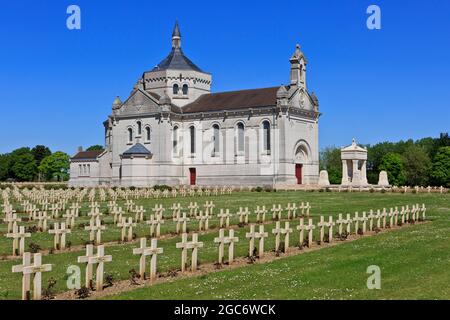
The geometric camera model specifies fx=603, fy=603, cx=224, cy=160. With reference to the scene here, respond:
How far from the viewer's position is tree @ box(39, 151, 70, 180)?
5118 inches

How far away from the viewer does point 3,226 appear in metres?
26.5

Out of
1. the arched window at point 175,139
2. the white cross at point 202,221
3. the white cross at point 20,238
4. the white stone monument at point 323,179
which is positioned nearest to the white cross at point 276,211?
the white cross at point 202,221

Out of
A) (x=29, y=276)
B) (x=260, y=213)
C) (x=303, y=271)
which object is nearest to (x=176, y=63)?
(x=260, y=213)

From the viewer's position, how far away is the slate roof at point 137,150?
73.4 m

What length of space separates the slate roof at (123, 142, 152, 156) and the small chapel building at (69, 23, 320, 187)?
13cm

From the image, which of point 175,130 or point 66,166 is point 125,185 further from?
point 66,166

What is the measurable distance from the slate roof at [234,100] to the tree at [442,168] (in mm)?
28568

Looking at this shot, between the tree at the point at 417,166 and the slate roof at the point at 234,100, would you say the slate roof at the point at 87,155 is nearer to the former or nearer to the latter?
the slate roof at the point at 234,100

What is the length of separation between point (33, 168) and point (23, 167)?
213 centimetres

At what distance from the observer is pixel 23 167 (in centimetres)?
12938

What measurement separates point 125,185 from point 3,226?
4665cm

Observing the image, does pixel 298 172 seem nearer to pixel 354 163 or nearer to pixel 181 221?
pixel 354 163

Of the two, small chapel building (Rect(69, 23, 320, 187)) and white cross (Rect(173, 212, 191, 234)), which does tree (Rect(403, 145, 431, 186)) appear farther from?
white cross (Rect(173, 212, 191, 234))
